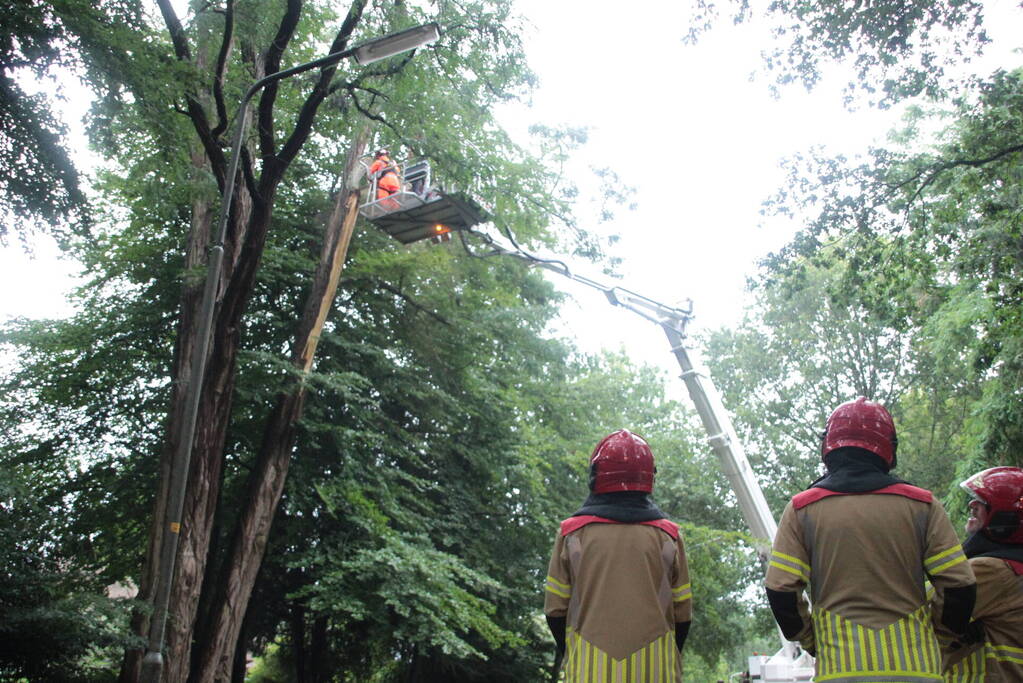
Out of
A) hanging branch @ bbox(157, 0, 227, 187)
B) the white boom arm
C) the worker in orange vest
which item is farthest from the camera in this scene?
the worker in orange vest

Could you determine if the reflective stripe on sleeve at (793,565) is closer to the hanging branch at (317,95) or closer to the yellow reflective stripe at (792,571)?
the yellow reflective stripe at (792,571)

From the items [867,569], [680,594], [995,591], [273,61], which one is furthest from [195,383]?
[995,591]

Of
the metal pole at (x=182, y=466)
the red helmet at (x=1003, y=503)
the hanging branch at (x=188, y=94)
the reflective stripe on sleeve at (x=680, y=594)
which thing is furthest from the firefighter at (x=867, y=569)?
the hanging branch at (x=188, y=94)

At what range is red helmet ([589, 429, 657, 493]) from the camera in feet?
12.9

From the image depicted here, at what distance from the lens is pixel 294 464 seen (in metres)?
15.5

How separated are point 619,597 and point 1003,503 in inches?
77.7

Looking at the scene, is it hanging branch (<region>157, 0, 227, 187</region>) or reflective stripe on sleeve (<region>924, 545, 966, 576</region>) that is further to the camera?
hanging branch (<region>157, 0, 227, 187</region>)

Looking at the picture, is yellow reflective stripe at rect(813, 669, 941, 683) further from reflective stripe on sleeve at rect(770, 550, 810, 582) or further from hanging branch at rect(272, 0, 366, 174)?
hanging branch at rect(272, 0, 366, 174)

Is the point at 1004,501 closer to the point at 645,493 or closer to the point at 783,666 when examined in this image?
the point at 645,493

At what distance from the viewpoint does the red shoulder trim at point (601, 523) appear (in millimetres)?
3854

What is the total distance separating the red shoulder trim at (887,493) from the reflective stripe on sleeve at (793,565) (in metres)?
0.22

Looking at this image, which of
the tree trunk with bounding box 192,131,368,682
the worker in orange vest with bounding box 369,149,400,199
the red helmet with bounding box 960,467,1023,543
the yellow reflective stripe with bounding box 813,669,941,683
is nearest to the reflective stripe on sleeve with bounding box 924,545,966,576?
the yellow reflective stripe with bounding box 813,669,941,683

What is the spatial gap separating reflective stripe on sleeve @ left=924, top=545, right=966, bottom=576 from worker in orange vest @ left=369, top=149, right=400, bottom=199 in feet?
40.4

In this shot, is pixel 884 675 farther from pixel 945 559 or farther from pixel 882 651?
pixel 945 559
